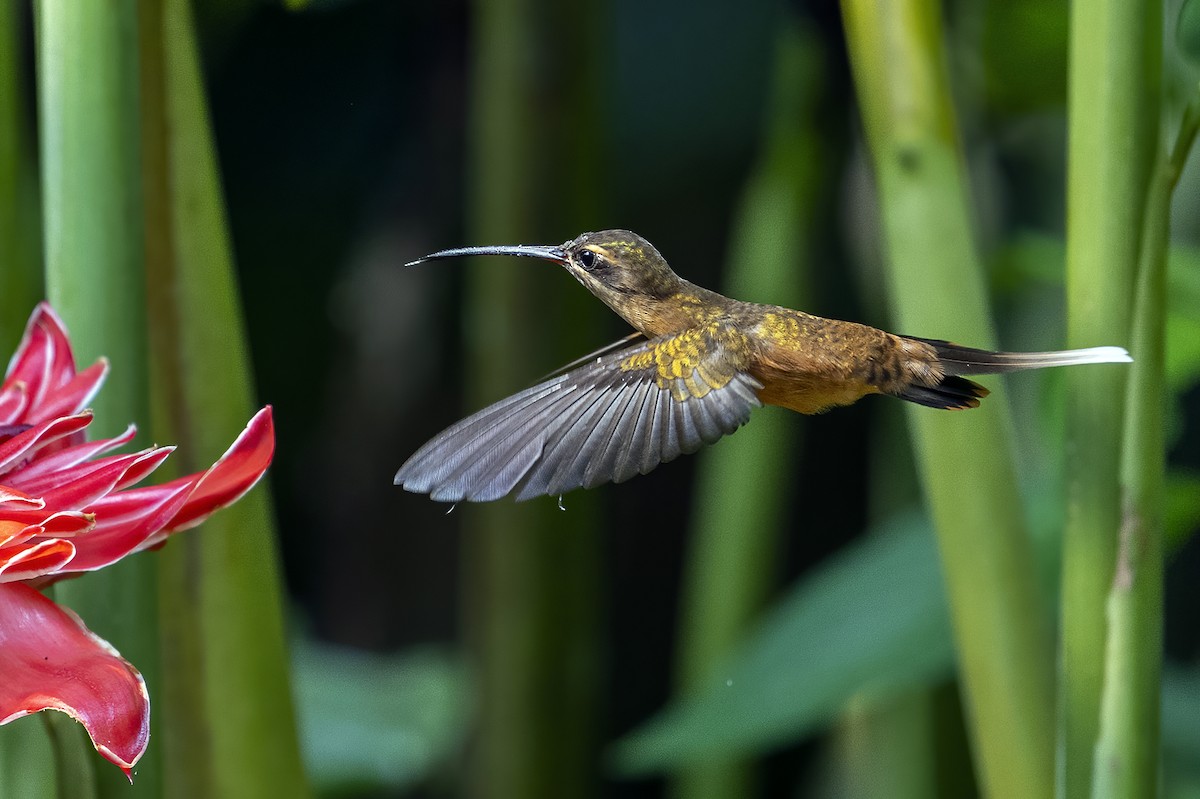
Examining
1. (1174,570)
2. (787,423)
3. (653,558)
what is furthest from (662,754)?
(653,558)

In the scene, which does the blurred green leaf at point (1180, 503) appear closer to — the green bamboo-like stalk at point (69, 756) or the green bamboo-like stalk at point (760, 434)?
the green bamboo-like stalk at point (760, 434)

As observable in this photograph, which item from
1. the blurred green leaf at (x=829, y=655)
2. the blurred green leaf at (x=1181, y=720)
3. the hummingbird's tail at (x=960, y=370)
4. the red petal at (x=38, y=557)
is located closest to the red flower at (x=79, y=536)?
the red petal at (x=38, y=557)

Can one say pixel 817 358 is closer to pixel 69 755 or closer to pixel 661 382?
pixel 661 382

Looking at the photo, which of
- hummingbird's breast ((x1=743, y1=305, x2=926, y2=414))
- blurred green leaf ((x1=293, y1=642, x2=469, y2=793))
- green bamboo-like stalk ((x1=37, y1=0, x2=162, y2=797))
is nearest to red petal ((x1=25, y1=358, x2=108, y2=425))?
green bamboo-like stalk ((x1=37, y1=0, x2=162, y2=797))

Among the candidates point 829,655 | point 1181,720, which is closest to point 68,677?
point 829,655

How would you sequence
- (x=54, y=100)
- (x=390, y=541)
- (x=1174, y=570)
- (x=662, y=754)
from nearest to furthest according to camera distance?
Result: (x=54, y=100) → (x=662, y=754) → (x=1174, y=570) → (x=390, y=541)

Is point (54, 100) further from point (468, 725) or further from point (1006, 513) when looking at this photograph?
point (468, 725)

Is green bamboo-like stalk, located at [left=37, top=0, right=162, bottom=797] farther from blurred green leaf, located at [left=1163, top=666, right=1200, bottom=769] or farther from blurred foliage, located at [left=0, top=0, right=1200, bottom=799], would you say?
blurred green leaf, located at [left=1163, top=666, right=1200, bottom=769]
